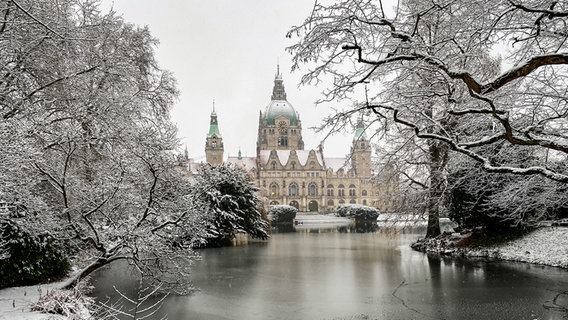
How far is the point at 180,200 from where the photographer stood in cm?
1063

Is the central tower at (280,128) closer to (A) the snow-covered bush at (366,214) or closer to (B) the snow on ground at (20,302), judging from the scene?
(A) the snow-covered bush at (366,214)

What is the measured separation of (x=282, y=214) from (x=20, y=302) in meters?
33.0

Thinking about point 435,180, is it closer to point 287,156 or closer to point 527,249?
point 527,249

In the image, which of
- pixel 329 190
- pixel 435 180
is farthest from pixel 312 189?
pixel 435 180

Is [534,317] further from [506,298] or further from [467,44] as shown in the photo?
[467,44]

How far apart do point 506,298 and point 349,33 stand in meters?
5.88

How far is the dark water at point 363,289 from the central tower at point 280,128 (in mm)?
80298

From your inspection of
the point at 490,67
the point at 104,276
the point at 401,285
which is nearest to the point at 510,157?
the point at 490,67

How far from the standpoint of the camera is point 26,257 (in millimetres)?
8320

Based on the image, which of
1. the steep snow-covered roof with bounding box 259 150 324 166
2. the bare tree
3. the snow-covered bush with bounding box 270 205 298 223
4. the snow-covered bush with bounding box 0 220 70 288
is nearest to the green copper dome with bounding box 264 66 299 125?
the steep snow-covered roof with bounding box 259 150 324 166

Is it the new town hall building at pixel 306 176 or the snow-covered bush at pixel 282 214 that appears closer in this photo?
the snow-covered bush at pixel 282 214

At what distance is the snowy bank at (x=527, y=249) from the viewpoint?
12992mm

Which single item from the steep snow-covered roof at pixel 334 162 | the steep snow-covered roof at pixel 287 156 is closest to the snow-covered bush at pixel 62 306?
the steep snow-covered roof at pixel 287 156

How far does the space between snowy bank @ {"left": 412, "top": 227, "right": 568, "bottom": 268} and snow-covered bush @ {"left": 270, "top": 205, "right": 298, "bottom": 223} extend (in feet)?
74.1
